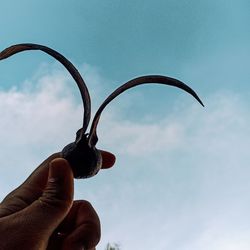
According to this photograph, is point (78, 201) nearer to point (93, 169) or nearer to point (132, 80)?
point (93, 169)

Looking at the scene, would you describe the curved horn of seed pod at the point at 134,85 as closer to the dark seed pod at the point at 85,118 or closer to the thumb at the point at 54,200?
the dark seed pod at the point at 85,118

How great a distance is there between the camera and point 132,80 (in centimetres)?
260

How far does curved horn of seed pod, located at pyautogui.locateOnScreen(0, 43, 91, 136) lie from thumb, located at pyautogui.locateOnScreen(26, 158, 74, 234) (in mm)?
274

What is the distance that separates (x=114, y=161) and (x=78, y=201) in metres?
0.45

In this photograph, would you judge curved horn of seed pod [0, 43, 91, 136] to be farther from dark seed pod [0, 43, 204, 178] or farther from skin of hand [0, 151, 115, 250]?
skin of hand [0, 151, 115, 250]

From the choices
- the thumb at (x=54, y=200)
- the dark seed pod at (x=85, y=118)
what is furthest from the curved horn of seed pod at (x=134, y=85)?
the thumb at (x=54, y=200)

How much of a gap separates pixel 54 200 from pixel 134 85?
0.86 meters

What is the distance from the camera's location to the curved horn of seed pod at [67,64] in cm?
258

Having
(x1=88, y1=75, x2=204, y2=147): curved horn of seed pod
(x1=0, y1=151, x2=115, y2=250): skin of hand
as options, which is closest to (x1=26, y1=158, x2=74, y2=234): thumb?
(x1=0, y1=151, x2=115, y2=250): skin of hand

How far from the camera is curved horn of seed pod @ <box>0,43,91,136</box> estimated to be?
258cm

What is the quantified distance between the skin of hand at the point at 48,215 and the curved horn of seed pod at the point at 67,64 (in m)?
0.34

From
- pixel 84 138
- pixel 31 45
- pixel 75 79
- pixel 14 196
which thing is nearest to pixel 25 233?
pixel 14 196

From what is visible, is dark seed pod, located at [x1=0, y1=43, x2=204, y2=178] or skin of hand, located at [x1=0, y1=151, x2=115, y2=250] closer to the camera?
skin of hand, located at [x1=0, y1=151, x2=115, y2=250]

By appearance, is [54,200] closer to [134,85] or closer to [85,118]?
[85,118]
